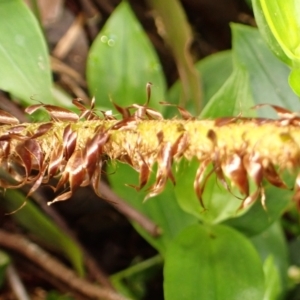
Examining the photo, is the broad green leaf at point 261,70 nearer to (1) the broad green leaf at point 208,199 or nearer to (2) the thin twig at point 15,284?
(1) the broad green leaf at point 208,199

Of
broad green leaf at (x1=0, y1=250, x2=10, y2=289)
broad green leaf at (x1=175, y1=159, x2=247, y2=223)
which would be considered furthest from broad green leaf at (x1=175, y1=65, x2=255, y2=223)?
broad green leaf at (x1=0, y1=250, x2=10, y2=289)

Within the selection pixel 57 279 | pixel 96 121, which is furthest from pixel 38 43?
pixel 57 279

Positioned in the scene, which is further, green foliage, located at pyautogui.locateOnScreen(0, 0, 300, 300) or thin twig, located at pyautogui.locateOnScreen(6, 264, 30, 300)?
thin twig, located at pyautogui.locateOnScreen(6, 264, 30, 300)

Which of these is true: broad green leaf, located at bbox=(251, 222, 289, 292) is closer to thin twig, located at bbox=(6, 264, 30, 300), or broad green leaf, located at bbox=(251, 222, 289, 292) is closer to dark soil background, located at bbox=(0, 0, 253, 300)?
dark soil background, located at bbox=(0, 0, 253, 300)

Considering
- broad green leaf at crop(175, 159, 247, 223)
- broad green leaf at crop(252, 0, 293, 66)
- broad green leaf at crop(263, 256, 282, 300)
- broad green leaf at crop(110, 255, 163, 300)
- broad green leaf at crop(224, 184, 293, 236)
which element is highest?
broad green leaf at crop(252, 0, 293, 66)

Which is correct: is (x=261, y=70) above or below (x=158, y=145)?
below

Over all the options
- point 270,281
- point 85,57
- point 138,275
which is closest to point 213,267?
point 270,281

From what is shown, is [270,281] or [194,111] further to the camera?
[194,111]

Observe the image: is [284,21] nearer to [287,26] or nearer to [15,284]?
[287,26]

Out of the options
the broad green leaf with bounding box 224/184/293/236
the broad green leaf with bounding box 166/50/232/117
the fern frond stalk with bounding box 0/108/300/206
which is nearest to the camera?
the fern frond stalk with bounding box 0/108/300/206
